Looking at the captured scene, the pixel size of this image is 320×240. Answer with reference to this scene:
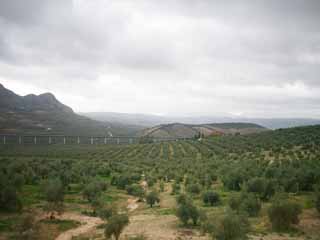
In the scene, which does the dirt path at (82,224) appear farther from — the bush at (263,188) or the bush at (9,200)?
the bush at (263,188)

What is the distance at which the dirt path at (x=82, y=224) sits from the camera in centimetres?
2641

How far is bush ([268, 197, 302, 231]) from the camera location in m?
24.0

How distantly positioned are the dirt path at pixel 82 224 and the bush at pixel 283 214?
17545mm

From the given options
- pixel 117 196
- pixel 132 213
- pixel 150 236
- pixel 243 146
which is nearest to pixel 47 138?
pixel 243 146

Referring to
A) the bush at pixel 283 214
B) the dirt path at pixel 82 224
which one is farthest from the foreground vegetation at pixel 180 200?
the dirt path at pixel 82 224

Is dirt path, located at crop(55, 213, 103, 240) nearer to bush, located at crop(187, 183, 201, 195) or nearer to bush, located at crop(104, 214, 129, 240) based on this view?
bush, located at crop(104, 214, 129, 240)

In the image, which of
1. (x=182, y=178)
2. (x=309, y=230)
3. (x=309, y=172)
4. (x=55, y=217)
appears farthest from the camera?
(x=182, y=178)

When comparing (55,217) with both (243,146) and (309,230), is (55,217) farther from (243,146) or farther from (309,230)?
(243,146)

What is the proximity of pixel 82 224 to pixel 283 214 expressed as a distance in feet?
66.5

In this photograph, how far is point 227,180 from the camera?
44594 millimetres

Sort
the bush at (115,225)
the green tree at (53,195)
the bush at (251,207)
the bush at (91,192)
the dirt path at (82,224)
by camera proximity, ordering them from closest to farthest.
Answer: the bush at (115,225) → the dirt path at (82,224) → the bush at (251,207) → the green tree at (53,195) → the bush at (91,192)

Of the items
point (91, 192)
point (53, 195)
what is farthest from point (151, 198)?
point (53, 195)

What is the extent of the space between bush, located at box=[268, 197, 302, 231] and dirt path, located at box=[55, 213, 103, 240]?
57.6ft

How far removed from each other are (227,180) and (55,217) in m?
26.4
